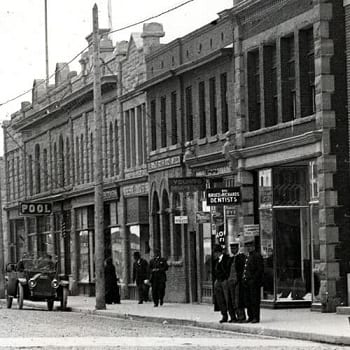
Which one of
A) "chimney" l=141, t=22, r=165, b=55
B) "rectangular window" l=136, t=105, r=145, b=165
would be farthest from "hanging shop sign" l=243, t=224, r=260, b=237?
"rectangular window" l=136, t=105, r=145, b=165

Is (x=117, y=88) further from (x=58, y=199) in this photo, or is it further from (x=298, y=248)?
(x=298, y=248)

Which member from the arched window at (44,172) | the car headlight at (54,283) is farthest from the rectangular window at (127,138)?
the arched window at (44,172)

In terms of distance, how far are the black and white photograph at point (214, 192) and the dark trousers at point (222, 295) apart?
0.04 metres

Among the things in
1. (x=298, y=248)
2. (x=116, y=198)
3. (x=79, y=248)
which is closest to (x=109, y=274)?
(x=116, y=198)

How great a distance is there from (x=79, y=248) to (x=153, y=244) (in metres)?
13.0

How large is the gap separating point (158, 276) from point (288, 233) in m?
6.76

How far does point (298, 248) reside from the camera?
3384 cm

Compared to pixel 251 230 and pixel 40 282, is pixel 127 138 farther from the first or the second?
pixel 251 230

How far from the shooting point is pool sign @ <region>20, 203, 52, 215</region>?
5734cm

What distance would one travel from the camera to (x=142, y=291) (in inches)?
1694

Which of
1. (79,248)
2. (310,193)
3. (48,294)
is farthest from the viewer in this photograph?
(79,248)

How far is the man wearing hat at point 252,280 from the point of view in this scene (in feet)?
90.9

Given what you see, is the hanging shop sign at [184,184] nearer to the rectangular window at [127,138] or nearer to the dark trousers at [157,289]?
the dark trousers at [157,289]

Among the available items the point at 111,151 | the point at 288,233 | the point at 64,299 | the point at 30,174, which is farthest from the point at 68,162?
the point at 288,233
